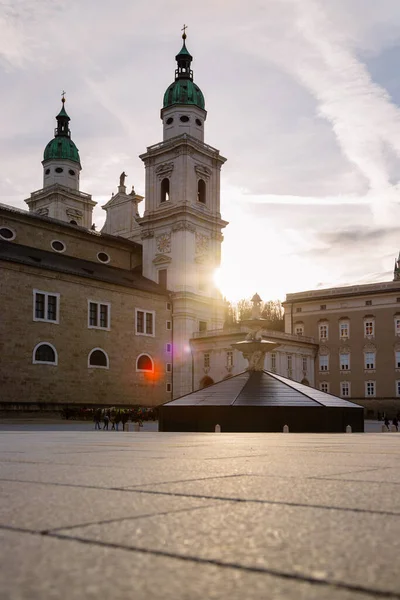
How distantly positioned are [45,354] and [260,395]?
24122mm

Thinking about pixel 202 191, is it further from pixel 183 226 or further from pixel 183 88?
pixel 183 88

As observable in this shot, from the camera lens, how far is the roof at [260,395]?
73.8 feet

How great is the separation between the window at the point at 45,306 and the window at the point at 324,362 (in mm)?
29104

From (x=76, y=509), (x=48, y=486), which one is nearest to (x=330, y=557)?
(x=76, y=509)

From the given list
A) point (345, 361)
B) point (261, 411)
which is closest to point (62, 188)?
point (345, 361)

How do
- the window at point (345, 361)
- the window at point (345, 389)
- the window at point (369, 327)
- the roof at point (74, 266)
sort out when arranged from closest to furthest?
1. the roof at point (74, 266)
2. the window at point (369, 327)
3. the window at point (345, 389)
4. the window at point (345, 361)

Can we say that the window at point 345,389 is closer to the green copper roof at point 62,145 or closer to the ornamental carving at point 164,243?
the ornamental carving at point 164,243

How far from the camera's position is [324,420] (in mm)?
22000

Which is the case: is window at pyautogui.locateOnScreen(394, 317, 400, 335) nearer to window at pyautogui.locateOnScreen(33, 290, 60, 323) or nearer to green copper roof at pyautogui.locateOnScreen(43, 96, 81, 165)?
window at pyautogui.locateOnScreen(33, 290, 60, 323)

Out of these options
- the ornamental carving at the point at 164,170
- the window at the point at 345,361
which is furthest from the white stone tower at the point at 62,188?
the window at the point at 345,361

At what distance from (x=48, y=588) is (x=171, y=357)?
54.5 m

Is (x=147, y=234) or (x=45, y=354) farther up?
(x=147, y=234)

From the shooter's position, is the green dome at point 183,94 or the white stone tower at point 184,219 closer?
the white stone tower at point 184,219

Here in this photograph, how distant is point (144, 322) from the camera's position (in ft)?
174
